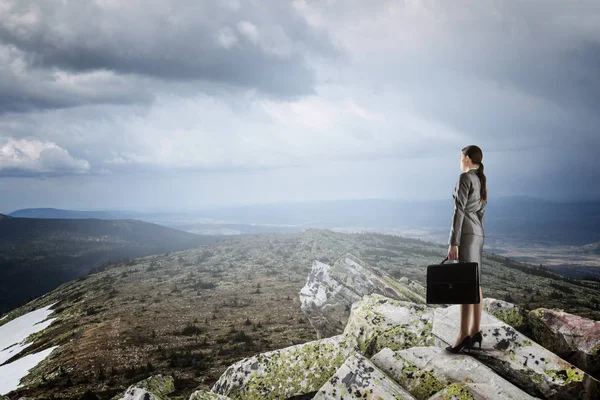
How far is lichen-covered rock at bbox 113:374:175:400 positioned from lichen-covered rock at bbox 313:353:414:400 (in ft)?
12.7

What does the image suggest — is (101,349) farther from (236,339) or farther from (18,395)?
(236,339)

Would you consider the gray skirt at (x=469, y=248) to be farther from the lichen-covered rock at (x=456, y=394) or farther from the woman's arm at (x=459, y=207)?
the lichen-covered rock at (x=456, y=394)

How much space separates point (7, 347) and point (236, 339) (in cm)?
3287

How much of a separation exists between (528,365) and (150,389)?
9.35m

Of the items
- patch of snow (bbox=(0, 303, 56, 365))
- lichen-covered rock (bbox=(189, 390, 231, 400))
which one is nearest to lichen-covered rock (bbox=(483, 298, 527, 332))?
lichen-covered rock (bbox=(189, 390, 231, 400))

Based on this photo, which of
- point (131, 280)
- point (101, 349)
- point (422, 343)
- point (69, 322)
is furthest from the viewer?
point (131, 280)

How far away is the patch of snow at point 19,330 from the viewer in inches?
1328

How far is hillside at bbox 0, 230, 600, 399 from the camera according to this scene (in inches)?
728

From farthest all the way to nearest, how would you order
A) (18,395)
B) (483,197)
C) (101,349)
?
(101,349) < (18,395) < (483,197)

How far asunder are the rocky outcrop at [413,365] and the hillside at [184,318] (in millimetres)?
5775

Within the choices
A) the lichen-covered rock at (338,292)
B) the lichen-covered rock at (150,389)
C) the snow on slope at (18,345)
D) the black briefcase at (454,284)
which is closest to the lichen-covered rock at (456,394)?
the black briefcase at (454,284)

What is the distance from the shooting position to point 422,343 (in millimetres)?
7605

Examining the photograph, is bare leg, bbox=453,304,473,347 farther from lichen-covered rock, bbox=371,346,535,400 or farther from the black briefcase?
lichen-covered rock, bbox=371,346,535,400

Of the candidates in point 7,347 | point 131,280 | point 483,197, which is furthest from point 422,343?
point 131,280
